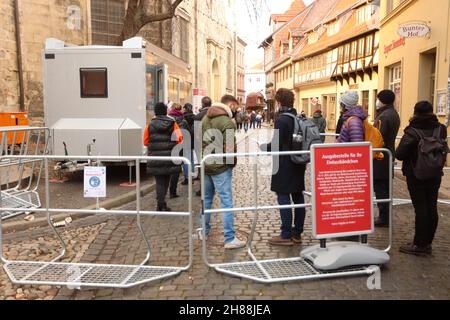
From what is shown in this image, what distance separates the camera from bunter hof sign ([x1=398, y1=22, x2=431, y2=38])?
13703 mm

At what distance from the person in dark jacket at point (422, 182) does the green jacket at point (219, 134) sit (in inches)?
77.3

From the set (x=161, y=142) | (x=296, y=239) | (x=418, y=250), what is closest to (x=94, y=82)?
(x=161, y=142)

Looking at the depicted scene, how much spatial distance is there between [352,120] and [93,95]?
21.3 ft

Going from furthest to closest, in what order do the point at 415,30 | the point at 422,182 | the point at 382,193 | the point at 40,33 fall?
1. the point at 40,33
2. the point at 415,30
3. the point at 382,193
4. the point at 422,182

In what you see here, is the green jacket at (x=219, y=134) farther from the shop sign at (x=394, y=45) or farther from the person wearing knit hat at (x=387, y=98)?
the shop sign at (x=394, y=45)

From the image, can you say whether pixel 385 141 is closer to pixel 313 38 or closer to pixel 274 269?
pixel 274 269

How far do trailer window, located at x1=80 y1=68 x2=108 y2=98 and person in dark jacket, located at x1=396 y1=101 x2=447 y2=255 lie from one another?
678cm

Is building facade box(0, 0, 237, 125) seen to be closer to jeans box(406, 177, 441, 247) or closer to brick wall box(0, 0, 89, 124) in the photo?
brick wall box(0, 0, 89, 124)

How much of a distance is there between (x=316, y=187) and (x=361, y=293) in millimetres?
1124

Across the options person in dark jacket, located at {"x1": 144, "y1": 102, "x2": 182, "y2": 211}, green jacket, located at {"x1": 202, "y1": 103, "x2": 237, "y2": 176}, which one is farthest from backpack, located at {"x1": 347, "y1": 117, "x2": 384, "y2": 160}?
person in dark jacket, located at {"x1": 144, "y1": 102, "x2": 182, "y2": 211}

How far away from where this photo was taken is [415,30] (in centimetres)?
1374

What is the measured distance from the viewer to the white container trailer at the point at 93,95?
968 cm

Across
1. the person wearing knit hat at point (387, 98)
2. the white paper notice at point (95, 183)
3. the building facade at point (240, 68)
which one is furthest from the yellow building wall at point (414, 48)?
the building facade at point (240, 68)

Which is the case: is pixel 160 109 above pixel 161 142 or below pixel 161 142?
above
